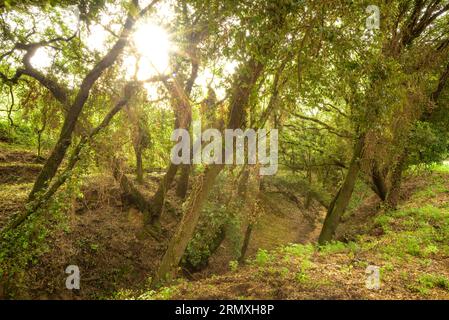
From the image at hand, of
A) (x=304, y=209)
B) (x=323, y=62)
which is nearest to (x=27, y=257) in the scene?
(x=323, y=62)

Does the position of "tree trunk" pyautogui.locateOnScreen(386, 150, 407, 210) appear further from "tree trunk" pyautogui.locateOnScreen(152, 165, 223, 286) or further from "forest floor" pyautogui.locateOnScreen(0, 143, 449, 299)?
"tree trunk" pyautogui.locateOnScreen(152, 165, 223, 286)

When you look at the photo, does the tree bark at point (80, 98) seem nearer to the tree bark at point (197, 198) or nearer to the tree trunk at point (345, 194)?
the tree bark at point (197, 198)

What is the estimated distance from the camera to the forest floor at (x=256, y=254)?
225 inches

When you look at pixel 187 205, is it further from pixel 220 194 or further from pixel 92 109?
pixel 92 109

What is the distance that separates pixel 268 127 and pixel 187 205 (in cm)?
363

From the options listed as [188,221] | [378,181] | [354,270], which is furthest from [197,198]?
[378,181]

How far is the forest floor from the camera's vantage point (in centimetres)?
572

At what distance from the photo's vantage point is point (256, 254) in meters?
11.1

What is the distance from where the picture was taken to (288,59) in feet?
20.4
